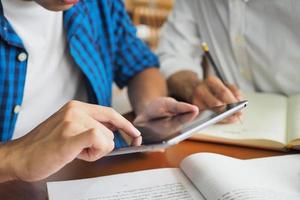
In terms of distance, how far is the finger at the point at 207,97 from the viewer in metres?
0.93

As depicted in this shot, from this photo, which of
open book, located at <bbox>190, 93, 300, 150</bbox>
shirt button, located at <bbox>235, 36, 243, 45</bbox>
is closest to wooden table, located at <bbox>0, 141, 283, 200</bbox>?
open book, located at <bbox>190, 93, 300, 150</bbox>

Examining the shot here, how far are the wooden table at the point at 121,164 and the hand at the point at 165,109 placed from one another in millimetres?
68

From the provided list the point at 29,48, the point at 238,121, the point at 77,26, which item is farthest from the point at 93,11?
the point at 238,121

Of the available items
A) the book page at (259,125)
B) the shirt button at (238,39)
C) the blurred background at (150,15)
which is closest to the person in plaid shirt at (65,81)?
the book page at (259,125)

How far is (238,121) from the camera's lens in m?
0.91

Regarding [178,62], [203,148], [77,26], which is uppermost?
[77,26]

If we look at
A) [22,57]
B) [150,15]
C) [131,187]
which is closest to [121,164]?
[131,187]

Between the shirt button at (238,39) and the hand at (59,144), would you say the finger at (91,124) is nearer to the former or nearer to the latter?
the hand at (59,144)

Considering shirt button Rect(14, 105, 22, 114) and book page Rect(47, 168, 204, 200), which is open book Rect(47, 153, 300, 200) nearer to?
book page Rect(47, 168, 204, 200)

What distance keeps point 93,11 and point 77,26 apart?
0.08 metres

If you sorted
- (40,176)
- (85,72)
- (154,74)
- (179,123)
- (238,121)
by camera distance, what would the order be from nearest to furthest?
(40,176), (179,123), (238,121), (85,72), (154,74)

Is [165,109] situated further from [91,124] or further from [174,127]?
[91,124]

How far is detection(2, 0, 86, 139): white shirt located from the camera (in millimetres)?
929

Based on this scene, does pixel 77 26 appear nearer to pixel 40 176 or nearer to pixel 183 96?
pixel 183 96
